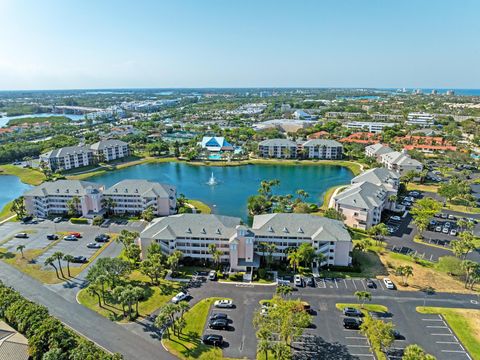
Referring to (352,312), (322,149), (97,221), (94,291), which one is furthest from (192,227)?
(322,149)

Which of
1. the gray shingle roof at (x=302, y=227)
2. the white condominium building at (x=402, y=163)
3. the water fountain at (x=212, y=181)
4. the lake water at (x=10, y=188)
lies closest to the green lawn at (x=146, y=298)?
the gray shingle roof at (x=302, y=227)

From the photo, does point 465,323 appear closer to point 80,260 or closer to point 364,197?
point 364,197

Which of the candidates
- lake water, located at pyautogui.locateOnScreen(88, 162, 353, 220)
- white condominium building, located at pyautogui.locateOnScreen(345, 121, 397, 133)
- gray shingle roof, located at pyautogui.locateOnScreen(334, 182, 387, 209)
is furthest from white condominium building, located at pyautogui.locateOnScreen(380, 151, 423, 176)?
white condominium building, located at pyautogui.locateOnScreen(345, 121, 397, 133)

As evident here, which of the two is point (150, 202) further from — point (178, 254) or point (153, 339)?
point (153, 339)

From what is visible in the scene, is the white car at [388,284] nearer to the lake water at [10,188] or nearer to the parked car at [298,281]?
the parked car at [298,281]

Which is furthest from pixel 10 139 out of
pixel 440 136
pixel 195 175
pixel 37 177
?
pixel 440 136

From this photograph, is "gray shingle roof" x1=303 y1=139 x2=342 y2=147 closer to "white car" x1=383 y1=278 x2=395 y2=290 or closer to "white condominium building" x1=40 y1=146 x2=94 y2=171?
"white condominium building" x1=40 y1=146 x2=94 y2=171
